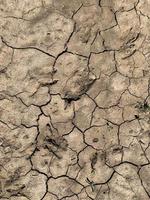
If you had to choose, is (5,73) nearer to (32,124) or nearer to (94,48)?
(32,124)

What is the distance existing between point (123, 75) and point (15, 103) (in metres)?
0.87

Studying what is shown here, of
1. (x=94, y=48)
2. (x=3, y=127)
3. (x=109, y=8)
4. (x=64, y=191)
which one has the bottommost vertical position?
(x=64, y=191)

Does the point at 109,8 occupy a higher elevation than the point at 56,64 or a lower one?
higher

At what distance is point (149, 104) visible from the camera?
4520 millimetres

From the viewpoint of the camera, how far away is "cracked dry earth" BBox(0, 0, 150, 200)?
14.2 ft

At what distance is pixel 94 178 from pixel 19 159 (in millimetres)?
580

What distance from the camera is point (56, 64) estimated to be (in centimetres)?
443

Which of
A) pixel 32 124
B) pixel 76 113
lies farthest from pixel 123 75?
pixel 32 124

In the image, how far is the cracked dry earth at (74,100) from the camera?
4.32 metres

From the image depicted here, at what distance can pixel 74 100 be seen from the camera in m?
4.45

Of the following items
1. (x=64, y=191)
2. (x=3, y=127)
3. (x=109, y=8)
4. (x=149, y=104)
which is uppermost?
(x=109, y=8)

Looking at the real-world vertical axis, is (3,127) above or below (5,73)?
below

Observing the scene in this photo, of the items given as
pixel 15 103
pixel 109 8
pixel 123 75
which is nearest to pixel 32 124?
pixel 15 103

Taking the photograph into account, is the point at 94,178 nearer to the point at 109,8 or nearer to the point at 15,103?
the point at 15,103
